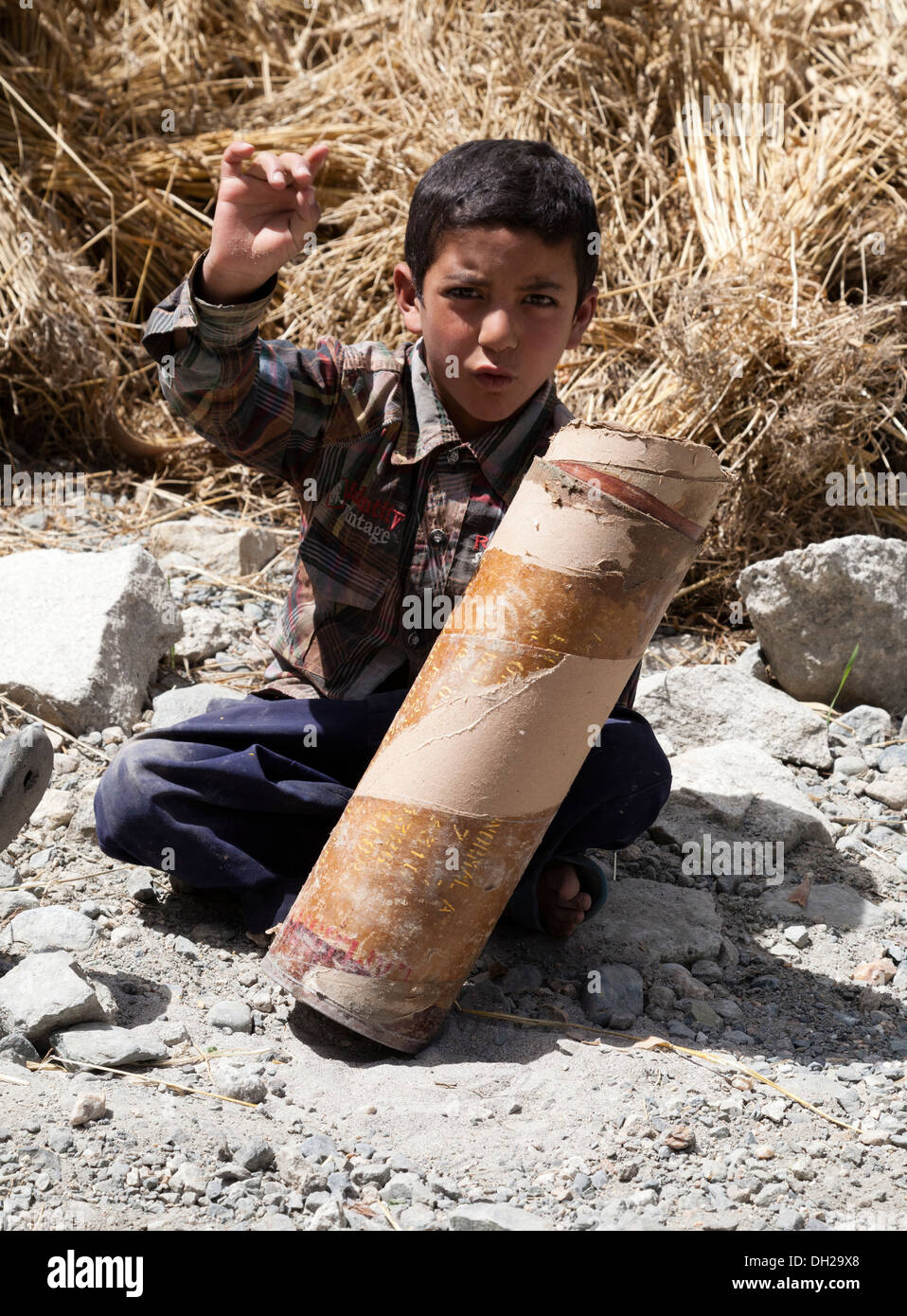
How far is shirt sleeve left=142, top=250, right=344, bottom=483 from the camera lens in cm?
220

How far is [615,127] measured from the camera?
459 cm

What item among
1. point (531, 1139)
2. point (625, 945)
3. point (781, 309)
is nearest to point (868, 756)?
point (625, 945)

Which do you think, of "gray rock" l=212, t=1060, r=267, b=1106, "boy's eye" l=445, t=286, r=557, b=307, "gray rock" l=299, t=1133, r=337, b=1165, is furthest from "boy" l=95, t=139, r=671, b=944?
"gray rock" l=299, t=1133, r=337, b=1165

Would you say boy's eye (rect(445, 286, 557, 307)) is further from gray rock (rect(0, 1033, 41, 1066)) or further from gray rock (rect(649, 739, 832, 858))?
gray rock (rect(0, 1033, 41, 1066))

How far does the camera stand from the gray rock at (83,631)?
302cm

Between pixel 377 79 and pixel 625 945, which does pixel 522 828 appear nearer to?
pixel 625 945

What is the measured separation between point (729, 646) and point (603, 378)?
979 mm

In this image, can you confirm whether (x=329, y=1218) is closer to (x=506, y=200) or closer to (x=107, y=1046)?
(x=107, y=1046)

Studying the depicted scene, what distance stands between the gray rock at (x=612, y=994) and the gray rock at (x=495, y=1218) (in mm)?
618

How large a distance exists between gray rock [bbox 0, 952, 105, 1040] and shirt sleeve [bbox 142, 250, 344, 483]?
964 mm

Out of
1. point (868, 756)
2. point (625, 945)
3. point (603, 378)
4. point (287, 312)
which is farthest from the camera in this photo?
point (287, 312)

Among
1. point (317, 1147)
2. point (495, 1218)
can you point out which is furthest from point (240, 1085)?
point (495, 1218)

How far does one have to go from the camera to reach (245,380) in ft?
7.52

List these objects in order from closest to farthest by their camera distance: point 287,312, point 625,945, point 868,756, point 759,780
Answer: point 625,945, point 759,780, point 868,756, point 287,312
